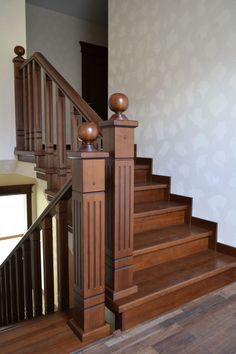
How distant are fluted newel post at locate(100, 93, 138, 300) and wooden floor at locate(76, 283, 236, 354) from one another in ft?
0.77

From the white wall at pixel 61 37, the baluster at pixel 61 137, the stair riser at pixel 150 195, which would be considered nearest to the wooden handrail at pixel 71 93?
the baluster at pixel 61 137

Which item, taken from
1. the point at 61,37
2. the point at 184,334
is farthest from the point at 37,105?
the point at 61,37

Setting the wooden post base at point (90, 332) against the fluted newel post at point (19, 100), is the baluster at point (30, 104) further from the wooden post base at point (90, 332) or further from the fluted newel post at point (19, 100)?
the wooden post base at point (90, 332)

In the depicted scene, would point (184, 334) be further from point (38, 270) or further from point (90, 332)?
point (38, 270)

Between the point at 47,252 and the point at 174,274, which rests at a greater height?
the point at 47,252

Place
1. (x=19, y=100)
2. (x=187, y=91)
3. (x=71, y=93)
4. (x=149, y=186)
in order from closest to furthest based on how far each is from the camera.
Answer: (x=71, y=93), (x=187, y=91), (x=149, y=186), (x=19, y=100)

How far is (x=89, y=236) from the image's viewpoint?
1525mm

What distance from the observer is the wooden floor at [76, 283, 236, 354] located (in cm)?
152

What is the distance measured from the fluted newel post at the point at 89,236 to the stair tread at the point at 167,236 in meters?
0.55

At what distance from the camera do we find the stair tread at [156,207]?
8.32 feet

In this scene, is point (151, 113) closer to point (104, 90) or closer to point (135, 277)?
point (135, 277)

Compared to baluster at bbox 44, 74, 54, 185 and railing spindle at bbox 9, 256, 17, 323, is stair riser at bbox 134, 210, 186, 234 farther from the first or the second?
railing spindle at bbox 9, 256, 17, 323

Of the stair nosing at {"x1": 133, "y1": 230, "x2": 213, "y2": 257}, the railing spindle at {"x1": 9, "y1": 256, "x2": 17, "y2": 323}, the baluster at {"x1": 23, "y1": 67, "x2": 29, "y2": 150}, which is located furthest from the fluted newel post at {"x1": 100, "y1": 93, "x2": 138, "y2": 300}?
the baluster at {"x1": 23, "y1": 67, "x2": 29, "y2": 150}

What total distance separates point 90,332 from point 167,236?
42.0 inches
